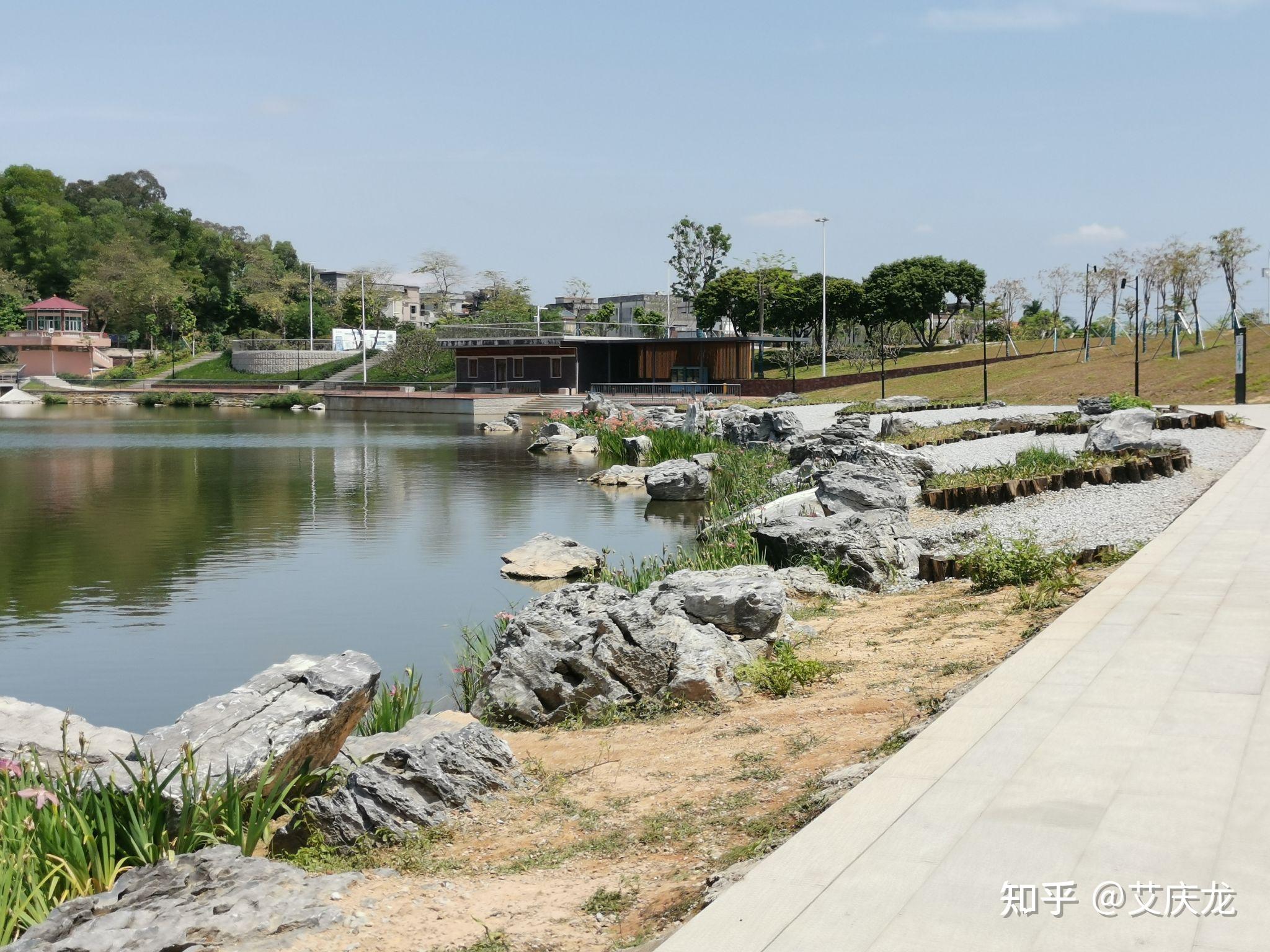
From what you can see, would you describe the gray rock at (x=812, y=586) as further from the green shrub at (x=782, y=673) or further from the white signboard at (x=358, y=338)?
the white signboard at (x=358, y=338)

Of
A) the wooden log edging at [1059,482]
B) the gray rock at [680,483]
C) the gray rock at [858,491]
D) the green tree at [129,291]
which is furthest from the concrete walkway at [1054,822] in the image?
the green tree at [129,291]

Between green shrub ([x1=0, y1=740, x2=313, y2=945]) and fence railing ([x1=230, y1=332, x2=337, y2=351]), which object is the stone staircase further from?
green shrub ([x1=0, y1=740, x2=313, y2=945])

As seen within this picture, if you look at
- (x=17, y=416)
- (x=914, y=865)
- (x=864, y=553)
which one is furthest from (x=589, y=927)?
(x=17, y=416)

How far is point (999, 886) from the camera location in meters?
3.23

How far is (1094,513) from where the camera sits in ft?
40.1

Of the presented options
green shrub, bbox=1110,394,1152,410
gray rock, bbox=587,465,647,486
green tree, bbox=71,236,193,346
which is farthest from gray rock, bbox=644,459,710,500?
green tree, bbox=71,236,193,346

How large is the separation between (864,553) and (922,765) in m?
6.46

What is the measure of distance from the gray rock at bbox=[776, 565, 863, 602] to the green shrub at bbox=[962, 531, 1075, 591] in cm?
124

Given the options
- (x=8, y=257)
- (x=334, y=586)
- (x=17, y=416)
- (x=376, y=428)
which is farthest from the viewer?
(x=8, y=257)

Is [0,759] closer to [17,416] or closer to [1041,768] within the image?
[1041,768]

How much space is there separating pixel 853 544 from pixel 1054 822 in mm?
7186

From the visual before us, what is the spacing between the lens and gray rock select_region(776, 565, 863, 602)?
10.1m

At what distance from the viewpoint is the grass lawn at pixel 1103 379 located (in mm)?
36344

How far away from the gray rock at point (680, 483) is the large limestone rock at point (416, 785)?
16920 millimetres
